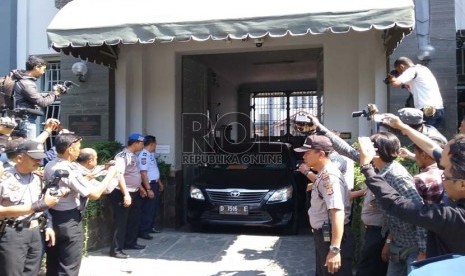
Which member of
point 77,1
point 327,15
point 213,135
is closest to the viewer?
point 327,15

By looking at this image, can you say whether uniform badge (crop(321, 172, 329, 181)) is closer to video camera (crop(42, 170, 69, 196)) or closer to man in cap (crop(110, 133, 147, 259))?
video camera (crop(42, 170, 69, 196))

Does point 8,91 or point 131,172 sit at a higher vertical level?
point 8,91

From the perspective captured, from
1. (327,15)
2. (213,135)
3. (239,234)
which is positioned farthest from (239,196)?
(213,135)

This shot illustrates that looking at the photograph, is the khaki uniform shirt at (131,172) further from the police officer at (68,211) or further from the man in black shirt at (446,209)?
the man in black shirt at (446,209)

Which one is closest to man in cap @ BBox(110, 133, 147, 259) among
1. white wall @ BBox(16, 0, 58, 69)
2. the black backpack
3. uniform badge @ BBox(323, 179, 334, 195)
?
the black backpack

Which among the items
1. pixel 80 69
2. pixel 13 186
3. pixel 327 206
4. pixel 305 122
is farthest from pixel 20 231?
pixel 80 69

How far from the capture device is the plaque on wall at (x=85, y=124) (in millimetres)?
8508

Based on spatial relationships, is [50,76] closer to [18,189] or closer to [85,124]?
[85,124]

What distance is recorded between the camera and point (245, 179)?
7.93 meters

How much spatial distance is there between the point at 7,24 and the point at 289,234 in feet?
23.3

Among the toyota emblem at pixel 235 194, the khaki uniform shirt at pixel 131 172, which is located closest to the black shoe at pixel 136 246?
the khaki uniform shirt at pixel 131 172

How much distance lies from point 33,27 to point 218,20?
16.6 feet

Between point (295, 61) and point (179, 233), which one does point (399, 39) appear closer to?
point (179, 233)

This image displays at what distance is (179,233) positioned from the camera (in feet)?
25.9
